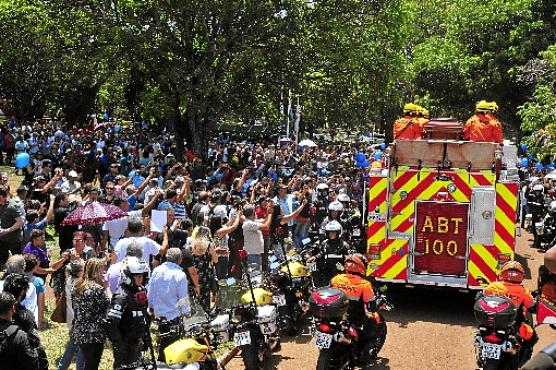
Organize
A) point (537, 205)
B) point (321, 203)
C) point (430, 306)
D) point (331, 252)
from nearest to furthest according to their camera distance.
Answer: point (331, 252) < point (430, 306) < point (321, 203) < point (537, 205)

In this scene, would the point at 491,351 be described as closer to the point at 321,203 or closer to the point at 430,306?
the point at 430,306

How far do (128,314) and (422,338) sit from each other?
499 cm

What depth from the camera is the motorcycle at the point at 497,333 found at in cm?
726

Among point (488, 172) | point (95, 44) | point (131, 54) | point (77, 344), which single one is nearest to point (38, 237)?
point (77, 344)

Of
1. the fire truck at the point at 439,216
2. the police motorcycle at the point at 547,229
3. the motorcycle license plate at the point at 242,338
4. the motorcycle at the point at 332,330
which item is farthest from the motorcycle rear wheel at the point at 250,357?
the police motorcycle at the point at 547,229

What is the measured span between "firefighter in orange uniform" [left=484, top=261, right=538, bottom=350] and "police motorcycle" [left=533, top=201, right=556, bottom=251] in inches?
394

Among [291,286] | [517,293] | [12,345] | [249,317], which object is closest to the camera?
[12,345]

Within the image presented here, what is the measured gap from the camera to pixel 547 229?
1778cm

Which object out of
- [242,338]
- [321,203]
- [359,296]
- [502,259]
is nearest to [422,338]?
[502,259]

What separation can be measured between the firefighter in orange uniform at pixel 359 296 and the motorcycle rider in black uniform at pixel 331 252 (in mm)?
2671

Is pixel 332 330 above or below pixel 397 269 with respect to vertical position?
above

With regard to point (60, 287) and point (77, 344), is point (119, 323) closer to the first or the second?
point (77, 344)

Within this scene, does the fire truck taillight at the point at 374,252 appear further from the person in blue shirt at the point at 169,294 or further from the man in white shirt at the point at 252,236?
the person in blue shirt at the point at 169,294

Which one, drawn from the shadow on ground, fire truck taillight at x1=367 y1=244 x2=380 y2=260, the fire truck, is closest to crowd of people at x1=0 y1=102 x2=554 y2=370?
fire truck taillight at x1=367 y1=244 x2=380 y2=260
